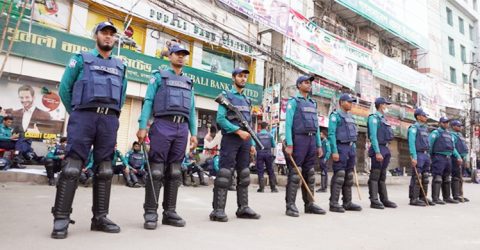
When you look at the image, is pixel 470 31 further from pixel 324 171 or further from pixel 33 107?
pixel 33 107

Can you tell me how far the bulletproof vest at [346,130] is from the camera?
549 cm

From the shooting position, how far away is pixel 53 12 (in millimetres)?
9977

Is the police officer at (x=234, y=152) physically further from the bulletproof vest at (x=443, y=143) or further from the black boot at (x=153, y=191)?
the bulletproof vest at (x=443, y=143)

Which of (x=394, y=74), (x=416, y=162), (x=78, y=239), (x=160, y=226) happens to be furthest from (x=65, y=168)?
(x=394, y=74)

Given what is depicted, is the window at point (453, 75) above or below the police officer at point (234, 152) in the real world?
above

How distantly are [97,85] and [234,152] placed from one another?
1.84 m

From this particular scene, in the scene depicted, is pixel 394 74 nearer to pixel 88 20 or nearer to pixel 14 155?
pixel 88 20

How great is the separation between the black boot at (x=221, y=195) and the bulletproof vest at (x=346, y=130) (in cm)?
229

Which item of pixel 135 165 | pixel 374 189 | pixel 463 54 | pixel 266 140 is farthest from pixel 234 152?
pixel 463 54

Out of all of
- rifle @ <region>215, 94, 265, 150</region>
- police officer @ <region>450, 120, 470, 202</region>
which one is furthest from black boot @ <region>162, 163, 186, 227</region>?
police officer @ <region>450, 120, 470, 202</region>

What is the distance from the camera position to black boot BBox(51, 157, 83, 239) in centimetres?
290

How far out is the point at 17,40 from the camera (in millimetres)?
9016

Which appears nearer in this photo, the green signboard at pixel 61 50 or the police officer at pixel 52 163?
the police officer at pixel 52 163

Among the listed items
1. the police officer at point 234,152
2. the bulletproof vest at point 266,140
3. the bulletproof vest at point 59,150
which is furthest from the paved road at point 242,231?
the bulletproof vest at point 266,140
